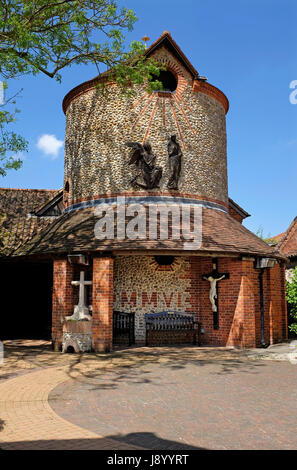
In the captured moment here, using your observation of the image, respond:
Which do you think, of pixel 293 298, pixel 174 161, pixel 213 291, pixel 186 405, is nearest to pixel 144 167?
pixel 174 161

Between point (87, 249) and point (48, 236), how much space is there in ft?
9.24

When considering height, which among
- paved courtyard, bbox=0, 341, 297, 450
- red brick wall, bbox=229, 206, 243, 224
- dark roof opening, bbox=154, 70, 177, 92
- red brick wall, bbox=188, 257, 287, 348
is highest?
dark roof opening, bbox=154, 70, 177, 92

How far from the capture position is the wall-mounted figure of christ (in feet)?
45.0

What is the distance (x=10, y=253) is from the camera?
606 inches

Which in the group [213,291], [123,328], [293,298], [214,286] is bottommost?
[123,328]

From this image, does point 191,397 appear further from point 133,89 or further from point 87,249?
point 133,89

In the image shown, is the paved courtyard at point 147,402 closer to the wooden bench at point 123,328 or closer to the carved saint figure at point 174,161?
the wooden bench at point 123,328

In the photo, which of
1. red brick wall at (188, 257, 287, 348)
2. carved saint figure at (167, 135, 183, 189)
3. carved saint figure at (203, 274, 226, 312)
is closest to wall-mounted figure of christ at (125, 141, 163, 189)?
carved saint figure at (167, 135, 183, 189)

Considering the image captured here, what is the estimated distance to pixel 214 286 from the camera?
43.3ft

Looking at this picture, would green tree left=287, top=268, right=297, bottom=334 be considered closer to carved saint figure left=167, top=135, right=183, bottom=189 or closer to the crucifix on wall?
the crucifix on wall

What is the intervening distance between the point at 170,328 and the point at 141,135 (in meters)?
6.99

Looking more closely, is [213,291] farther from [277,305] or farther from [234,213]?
[234,213]

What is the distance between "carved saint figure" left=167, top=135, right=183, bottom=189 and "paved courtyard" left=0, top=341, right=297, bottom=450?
613cm
